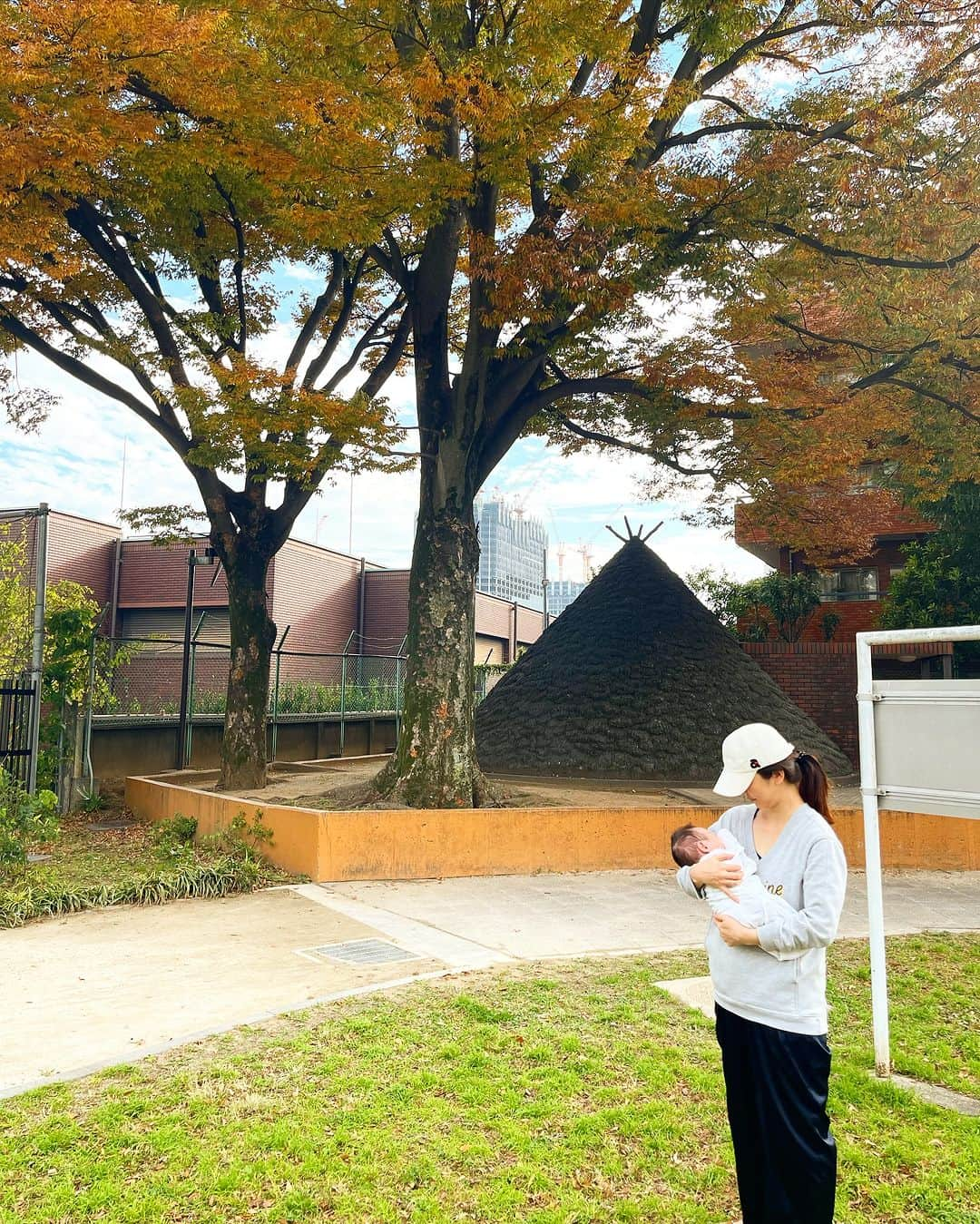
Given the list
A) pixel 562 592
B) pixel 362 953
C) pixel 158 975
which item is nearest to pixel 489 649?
pixel 362 953

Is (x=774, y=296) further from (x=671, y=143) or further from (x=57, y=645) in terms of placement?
(x=57, y=645)

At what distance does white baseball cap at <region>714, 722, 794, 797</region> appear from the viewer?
110 inches

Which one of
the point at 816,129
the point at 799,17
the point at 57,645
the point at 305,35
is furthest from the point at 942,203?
the point at 57,645

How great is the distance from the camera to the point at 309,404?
10.4 meters

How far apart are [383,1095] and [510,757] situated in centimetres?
1132

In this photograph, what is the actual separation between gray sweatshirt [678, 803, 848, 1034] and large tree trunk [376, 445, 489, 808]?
26.6 feet

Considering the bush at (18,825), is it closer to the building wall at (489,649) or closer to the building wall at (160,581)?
the building wall at (160,581)

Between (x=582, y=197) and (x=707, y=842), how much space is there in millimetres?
8721

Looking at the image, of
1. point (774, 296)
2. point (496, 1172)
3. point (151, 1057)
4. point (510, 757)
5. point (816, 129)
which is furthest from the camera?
point (510, 757)

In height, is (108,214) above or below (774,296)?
above

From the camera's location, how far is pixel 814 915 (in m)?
2.63

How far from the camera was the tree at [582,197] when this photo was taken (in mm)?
9555

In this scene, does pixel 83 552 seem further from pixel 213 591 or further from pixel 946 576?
pixel 946 576

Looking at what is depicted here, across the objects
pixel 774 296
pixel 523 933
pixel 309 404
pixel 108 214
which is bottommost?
pixel 523 933
